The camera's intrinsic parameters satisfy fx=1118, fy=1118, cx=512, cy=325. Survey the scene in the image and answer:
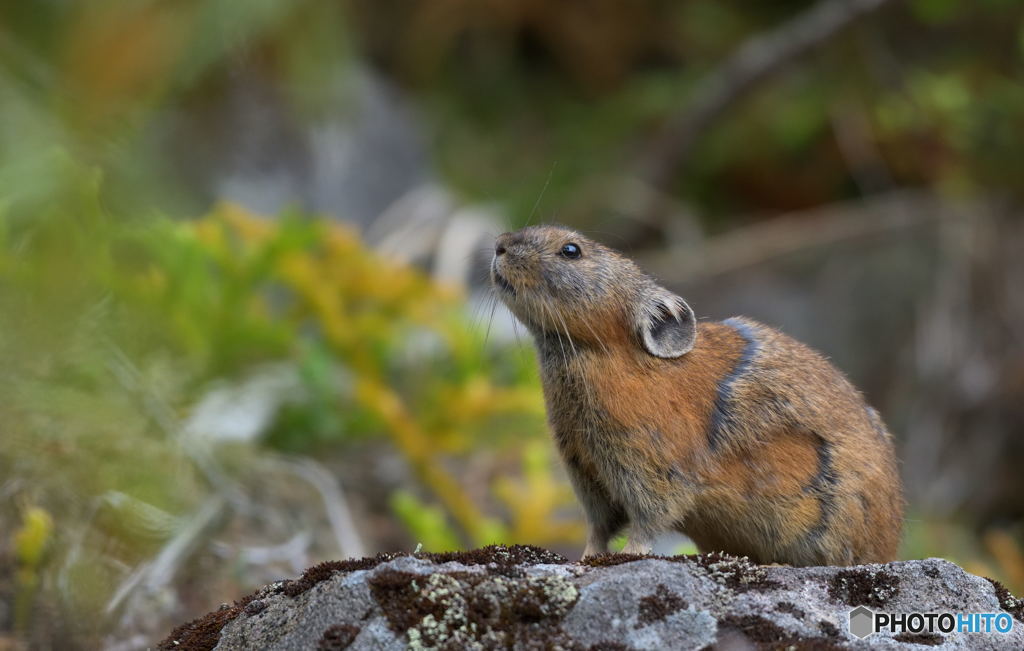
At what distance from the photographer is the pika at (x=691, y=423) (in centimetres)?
477

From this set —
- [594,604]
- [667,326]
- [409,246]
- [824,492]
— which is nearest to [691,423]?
[667,326]

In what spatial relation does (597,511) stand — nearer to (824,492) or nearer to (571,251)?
(824,492)

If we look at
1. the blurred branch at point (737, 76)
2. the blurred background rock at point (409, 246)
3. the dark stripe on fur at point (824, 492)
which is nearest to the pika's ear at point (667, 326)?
the dark stripe on fur at point (824, 492)

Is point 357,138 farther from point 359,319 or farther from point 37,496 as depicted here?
point 37,496

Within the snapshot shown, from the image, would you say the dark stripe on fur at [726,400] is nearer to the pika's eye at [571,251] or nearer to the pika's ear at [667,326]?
the pika's ear at [667,326]

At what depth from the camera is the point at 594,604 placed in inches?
145

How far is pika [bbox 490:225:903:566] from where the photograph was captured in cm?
477

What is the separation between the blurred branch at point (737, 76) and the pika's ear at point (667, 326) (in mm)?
9273

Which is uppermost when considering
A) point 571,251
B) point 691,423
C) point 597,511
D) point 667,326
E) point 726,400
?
point 571,251

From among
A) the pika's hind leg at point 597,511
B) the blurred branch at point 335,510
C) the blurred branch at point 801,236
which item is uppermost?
the blurred branch at point 801,236

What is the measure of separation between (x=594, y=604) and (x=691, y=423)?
1.36 m

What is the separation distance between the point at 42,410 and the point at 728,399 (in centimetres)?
304

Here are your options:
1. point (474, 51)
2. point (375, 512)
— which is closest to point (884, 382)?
point (375, 512)

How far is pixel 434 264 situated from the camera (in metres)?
14.2
